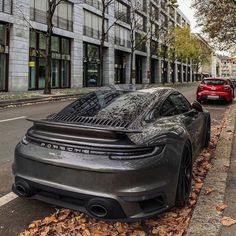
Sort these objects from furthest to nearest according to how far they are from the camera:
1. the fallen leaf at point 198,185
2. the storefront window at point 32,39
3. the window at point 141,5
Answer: the window at point 141,5 < the storefront window at point 32,39 < the fallen leaf at point 198,185

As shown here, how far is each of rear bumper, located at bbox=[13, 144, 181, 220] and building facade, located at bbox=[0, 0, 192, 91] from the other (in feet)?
78.2

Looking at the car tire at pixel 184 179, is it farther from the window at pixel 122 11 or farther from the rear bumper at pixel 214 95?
the window at pixel 122 11

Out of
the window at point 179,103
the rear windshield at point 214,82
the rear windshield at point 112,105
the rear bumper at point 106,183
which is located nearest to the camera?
the rear bumper at point 106,183

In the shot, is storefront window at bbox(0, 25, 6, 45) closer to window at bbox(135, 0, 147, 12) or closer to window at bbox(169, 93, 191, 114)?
window at bbox(169, 93, 191, 114)

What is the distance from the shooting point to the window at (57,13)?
2934 centimetres

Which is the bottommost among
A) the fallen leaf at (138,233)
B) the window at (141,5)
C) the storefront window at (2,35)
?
the fallen leaf at (138,233)

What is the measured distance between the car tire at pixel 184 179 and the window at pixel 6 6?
24429 mm

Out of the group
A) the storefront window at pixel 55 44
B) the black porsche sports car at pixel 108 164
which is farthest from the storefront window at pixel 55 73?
the black porsche sports car at pixel 108 164

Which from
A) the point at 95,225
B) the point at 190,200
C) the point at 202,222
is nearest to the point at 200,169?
the point at 190,200

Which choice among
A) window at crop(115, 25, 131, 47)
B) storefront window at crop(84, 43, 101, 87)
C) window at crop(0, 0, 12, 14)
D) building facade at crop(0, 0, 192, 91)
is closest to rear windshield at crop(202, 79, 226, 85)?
building facade at crop(0, 0, 192, 91)

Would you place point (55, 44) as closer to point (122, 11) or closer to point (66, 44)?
point (66, 44)

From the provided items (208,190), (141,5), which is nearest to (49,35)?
(208,190)

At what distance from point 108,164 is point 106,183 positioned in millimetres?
176

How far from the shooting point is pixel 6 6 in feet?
85.7
